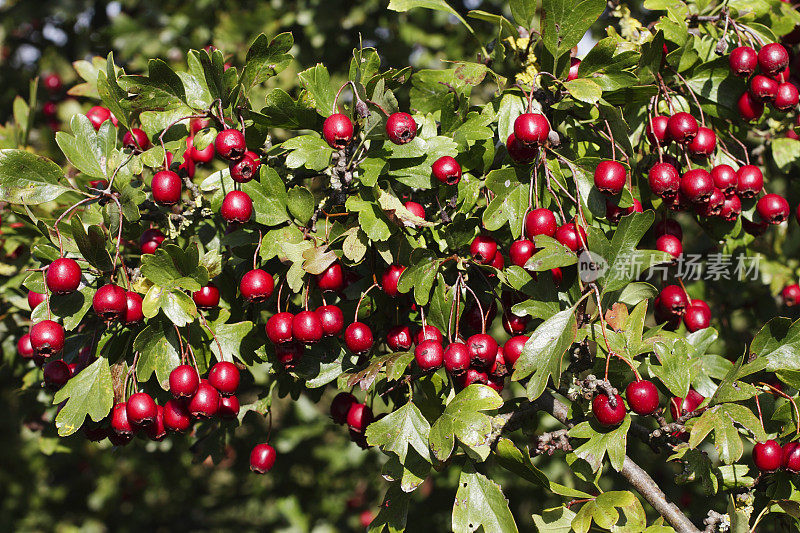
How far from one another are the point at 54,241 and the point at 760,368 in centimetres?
156

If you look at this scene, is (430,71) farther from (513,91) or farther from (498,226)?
(498,226)

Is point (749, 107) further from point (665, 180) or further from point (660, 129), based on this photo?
point (665, 180)

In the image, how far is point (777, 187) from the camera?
2.97m

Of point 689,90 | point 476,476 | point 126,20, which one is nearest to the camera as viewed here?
point 476,476

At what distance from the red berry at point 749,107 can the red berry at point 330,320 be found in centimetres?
112

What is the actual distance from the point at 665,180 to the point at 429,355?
66cm

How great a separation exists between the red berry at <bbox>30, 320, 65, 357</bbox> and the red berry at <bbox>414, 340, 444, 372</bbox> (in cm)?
77

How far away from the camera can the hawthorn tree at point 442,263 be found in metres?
1.31

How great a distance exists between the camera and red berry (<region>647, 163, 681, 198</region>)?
4.58ft

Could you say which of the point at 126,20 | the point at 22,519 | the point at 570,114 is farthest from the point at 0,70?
the point at 570,114

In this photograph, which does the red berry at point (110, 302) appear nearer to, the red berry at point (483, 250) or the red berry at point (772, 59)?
the red berry at point (483, 250)

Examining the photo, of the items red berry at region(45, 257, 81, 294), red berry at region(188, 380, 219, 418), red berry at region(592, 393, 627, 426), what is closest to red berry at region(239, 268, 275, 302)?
red berry at region(188, 380, 219, 418)

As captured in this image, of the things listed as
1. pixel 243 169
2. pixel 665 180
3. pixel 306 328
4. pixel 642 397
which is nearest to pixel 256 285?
pixel 306 328

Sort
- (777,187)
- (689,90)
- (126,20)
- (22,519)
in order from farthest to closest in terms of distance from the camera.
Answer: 1. (22,519)
2. (126,20)
3. (777,187)
4. (689,90)
